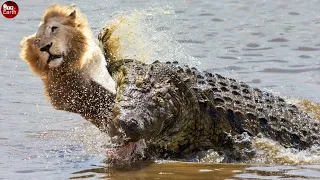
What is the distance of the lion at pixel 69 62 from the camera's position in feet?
20.3

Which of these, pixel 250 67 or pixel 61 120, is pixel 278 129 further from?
pixel 250 67

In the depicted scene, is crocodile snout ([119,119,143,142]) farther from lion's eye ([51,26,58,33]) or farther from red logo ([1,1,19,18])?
red logo ([1,1,19,18])

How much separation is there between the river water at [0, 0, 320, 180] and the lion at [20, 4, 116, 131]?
16.8 inches

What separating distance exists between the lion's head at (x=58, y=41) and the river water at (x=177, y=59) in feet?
2.57

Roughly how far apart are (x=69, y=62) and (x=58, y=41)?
22cm

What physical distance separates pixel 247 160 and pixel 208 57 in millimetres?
5903

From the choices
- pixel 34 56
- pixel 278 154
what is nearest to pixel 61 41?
pixel 34 56

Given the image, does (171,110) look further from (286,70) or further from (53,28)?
(286,70)

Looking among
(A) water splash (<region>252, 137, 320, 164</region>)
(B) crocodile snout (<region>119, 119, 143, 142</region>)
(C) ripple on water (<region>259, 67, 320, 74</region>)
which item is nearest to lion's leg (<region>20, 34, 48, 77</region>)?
(B) crocodile snout (<region>119, 119, 143, 142</region>)

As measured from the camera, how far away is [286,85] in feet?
35.0

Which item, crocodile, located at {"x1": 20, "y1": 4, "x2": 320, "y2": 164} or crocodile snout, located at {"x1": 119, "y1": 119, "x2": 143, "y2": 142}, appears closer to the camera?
crocodile snout, located at {"x1": 119, "y1": 119, "x2": 143, "y2": 142}

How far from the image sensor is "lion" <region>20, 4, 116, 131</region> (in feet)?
20.3

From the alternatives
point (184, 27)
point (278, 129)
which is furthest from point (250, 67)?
point (278, 129)

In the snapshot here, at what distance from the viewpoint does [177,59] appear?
1145 centimetres
